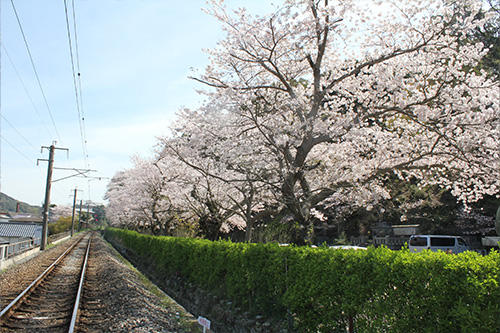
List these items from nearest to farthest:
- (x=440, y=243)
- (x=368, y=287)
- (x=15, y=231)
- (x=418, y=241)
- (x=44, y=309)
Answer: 1. (x=368, y=287)
2. (x=44, y=309)
3. (x=440, y=243)
4. (x=418, y=241)
5. (x=15, y=231)

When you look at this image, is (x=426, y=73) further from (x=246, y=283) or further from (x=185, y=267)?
(x=185, y=267)

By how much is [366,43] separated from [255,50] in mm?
3156

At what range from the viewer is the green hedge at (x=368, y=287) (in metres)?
3.86

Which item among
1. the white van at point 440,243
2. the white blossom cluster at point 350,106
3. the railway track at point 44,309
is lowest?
the railway track at point 44,309

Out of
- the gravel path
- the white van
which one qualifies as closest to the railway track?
the gravel path

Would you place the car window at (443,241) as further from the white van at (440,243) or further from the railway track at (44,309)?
the railway track at (44,309)

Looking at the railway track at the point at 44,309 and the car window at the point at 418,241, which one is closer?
the railway track at the point at 44,309

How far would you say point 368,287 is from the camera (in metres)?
5.02

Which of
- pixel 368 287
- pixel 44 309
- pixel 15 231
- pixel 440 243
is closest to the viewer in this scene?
pixel 368 287

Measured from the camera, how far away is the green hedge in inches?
152

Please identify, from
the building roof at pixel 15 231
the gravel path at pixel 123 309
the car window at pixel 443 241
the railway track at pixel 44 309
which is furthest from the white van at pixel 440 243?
the building roof at pixel 15 231

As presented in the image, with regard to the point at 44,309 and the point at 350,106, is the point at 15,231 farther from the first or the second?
the point at 350,106

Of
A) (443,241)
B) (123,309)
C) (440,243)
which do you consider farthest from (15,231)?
(443,241)

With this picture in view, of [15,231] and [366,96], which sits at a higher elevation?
[366,96]
